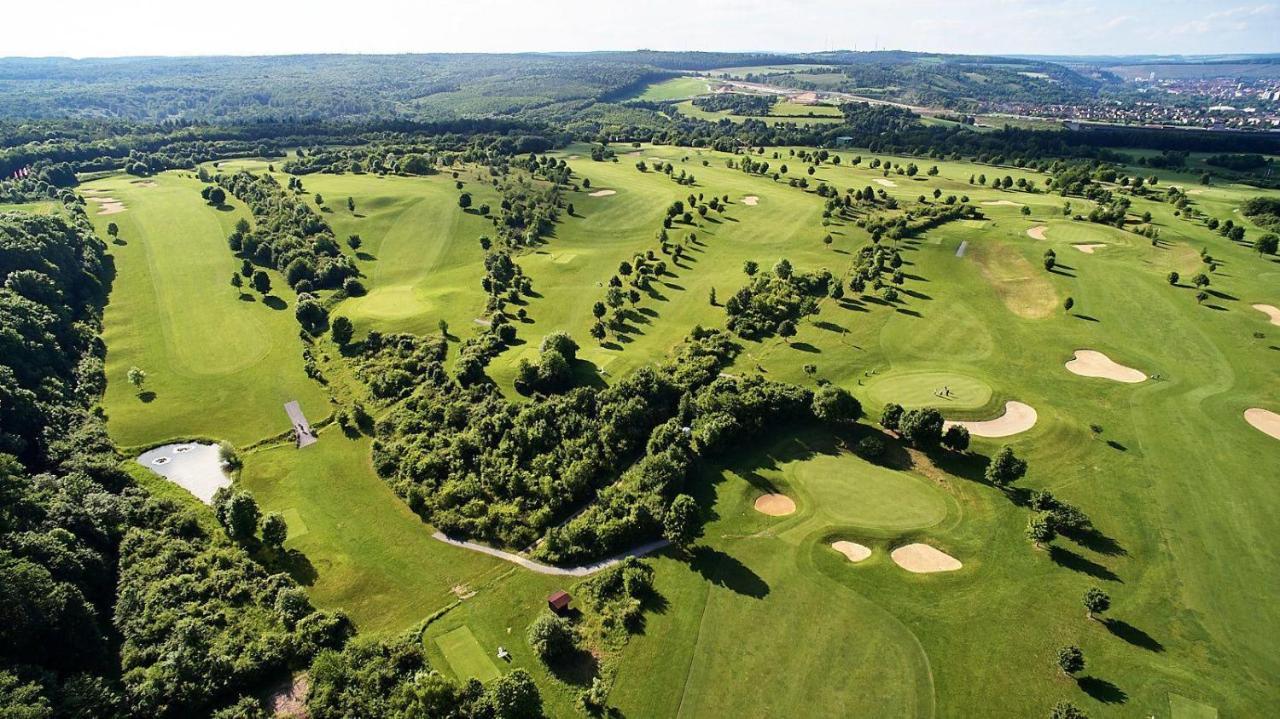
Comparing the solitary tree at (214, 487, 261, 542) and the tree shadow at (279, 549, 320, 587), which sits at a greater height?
the solitary tree at (214, 487, 261, 542)

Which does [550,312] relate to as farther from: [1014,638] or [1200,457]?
[1200,457]

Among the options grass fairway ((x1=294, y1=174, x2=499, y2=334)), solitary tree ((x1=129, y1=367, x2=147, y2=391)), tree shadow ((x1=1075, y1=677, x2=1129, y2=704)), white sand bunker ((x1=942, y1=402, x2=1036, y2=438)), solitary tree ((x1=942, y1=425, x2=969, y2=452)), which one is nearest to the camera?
tree shadow ((x1=1075, y1=677, x2=1129, y2=704))

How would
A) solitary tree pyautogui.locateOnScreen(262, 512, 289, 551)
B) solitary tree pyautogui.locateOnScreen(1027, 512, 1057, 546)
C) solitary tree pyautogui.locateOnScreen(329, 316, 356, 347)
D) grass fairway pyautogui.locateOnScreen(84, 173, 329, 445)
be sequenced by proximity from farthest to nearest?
solitary tree pyautogui.locateOnScreen(329, 316, 356, 347), grass fairway pyautogui.locateOnScreen(84, 173, 329, 445), solitary tree pyautogui.locateOnScreen(262, 512, 289, 551), solitary tree pyautogui.locateOnScreen(1027, 512, 1057, 546)

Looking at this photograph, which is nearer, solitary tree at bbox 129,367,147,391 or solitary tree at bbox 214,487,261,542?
solitary tree at bbox 214,487,261,542

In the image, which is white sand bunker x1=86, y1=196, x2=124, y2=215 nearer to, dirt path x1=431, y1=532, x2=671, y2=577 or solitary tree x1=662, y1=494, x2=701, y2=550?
dirt path x1=431, y1=532, x2=671, y2=577

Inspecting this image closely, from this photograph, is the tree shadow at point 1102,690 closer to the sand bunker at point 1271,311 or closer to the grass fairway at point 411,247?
the sand bunker at point 1271,311

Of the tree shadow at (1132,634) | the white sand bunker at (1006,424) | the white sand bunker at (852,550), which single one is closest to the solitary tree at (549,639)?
the white sand bunker at (852,550)

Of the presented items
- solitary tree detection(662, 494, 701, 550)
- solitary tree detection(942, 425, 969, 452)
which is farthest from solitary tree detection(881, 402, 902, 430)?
solitary tree detection(662, 494, 701, 550)
